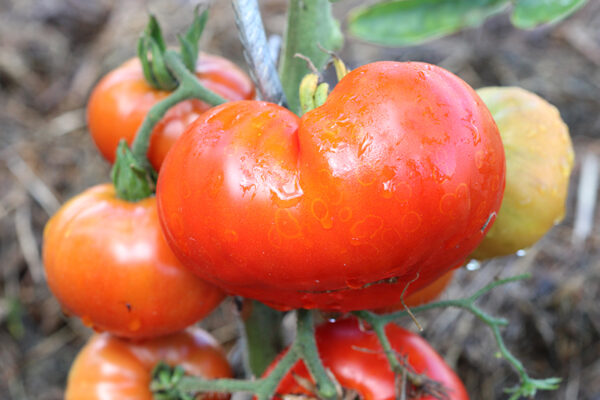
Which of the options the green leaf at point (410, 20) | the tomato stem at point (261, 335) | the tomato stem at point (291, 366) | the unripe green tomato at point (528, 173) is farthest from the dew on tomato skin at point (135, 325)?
the green leaf at point (410, 20)

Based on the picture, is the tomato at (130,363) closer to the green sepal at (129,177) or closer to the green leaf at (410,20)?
the green sepal at (129,177)

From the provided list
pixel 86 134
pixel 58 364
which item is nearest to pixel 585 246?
pixel 58 364

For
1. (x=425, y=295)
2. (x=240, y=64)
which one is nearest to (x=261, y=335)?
(x=425, y=295)

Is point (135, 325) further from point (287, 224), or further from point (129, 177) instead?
point (287, 224)

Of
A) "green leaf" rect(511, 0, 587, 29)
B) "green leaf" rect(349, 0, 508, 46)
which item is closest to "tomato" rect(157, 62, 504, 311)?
"green leaf" rect(511, 0, 587, 29)

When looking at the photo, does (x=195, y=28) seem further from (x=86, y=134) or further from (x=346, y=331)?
(x=86, y=134)
